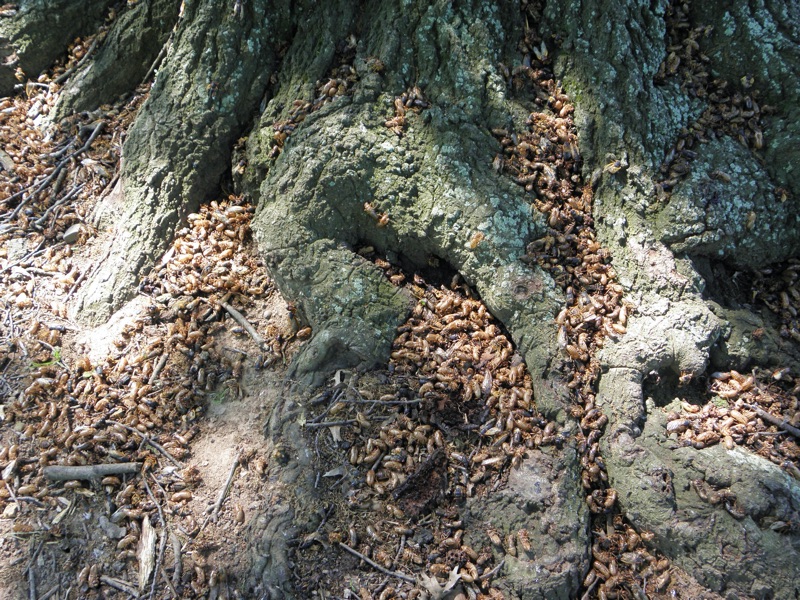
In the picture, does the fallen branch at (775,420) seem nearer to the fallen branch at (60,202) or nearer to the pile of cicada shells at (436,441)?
the pile of cicada shells at (436,441)

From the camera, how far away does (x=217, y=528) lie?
3.68 m

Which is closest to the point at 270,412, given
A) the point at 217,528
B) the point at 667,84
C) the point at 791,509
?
the point at 217,528

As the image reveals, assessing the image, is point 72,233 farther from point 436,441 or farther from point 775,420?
point 775,420

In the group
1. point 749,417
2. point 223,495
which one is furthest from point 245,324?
point 749,417

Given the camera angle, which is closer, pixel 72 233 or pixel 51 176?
pixel 72 233

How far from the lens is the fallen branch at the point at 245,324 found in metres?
4.23

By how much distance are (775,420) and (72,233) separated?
5.25 meters

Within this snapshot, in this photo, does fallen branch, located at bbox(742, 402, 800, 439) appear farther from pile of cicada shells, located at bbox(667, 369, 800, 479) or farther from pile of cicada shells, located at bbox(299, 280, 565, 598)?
pile of cicada shells, located at bbox(299, 280, 565, 598)

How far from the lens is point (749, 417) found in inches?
141

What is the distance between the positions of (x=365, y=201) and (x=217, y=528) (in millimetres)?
2301

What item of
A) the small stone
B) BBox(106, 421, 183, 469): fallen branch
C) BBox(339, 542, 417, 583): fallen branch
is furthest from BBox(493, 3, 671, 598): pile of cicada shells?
the small stone

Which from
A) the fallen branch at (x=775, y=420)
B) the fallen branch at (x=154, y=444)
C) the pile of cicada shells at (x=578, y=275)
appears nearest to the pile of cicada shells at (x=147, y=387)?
the fallen branch at (x=154, y=444)

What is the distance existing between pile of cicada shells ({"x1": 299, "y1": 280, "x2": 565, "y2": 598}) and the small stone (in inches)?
106

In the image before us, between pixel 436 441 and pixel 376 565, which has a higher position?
pixel 436 441
